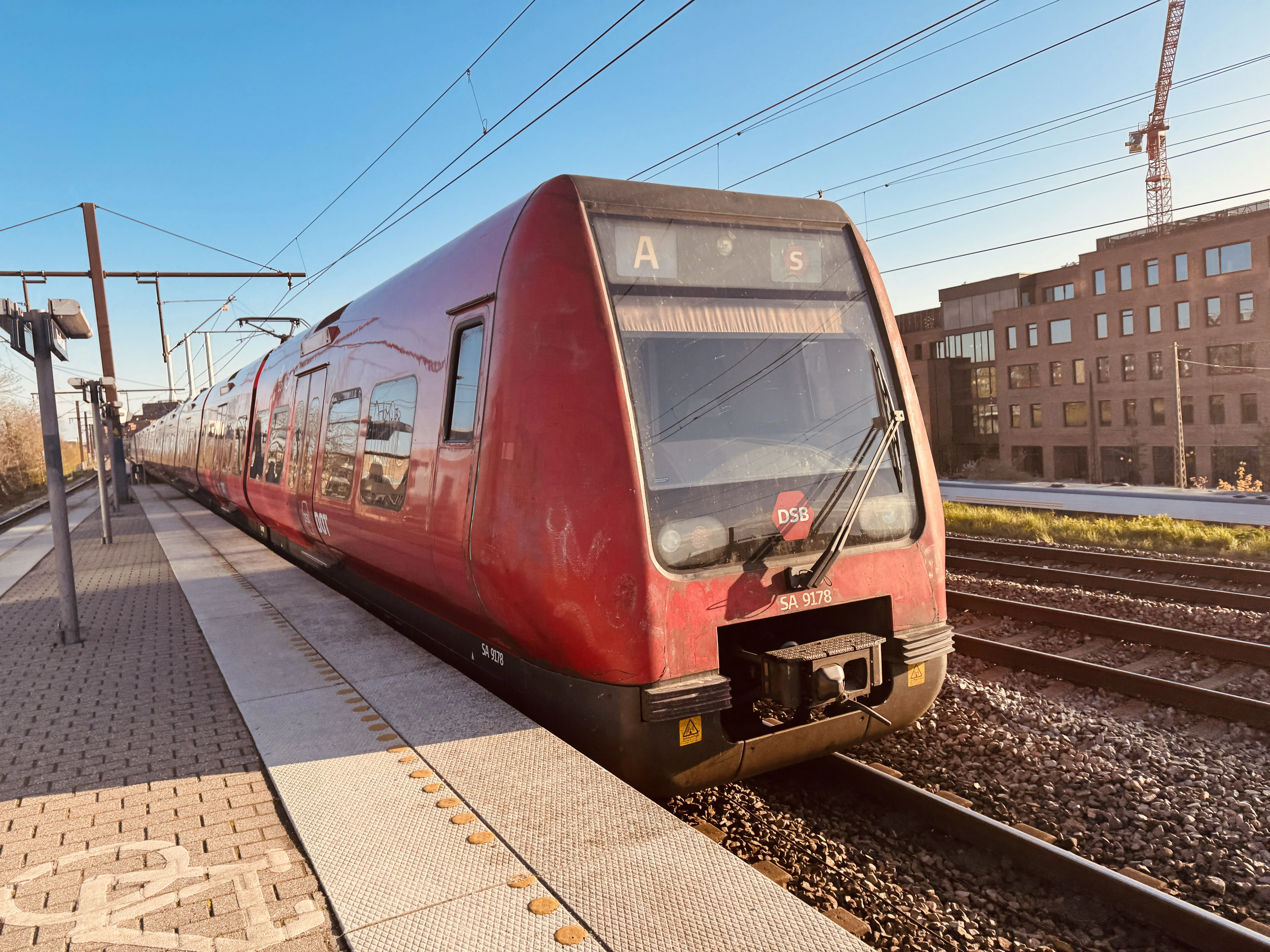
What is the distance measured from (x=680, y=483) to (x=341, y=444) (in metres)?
4.34

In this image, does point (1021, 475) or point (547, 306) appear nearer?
point (547, 306)

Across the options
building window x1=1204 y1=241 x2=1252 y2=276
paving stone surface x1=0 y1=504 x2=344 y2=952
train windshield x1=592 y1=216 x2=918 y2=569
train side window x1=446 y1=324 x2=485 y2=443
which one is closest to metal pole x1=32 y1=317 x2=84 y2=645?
paving stone surface x1=0 y1=504 x2=344 y2=952

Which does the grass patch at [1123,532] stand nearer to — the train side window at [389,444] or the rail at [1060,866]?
the rail at [1060,866]

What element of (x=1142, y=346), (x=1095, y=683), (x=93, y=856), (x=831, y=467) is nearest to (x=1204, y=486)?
(x=1142, y=346)

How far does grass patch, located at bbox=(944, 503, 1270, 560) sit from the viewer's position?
11.9 metres

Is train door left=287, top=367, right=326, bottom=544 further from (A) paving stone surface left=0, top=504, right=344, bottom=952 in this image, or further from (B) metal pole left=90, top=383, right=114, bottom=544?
(B) metal pole left=90, top=383, right=114, bottom=544

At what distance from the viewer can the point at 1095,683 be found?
612 cm

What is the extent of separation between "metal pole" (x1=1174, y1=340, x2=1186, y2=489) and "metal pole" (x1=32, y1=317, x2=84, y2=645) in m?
26.6

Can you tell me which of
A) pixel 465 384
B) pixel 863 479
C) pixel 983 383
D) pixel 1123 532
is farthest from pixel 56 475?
pixel 983 383

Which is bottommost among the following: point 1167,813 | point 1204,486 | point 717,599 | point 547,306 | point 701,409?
point 1204,486

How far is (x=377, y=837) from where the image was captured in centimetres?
317

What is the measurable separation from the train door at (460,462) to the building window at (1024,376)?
54161mm

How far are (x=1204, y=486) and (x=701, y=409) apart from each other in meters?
50.0

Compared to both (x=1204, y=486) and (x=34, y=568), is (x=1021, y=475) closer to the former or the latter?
(x=1204, y=486)
